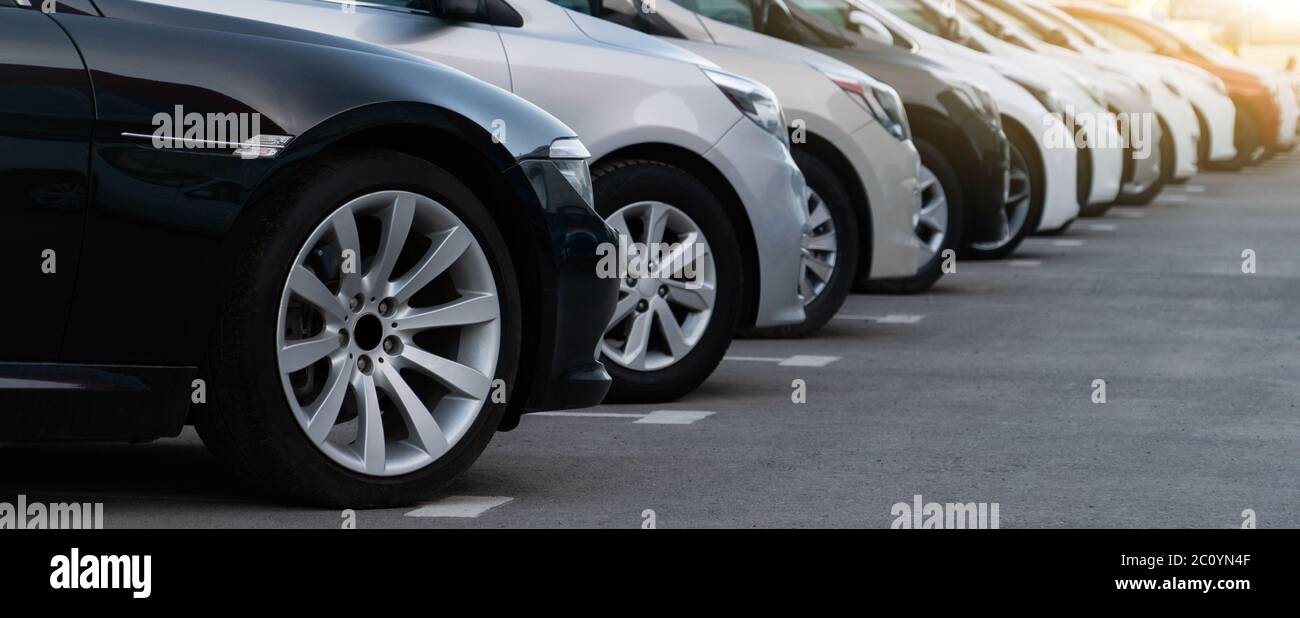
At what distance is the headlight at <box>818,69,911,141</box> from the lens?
1008 cm

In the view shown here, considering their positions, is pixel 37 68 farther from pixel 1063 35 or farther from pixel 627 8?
pixel 1063 35

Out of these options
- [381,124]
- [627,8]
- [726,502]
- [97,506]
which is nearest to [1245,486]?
[726,502]

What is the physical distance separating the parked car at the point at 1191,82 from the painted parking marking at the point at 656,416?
11664 millimetres

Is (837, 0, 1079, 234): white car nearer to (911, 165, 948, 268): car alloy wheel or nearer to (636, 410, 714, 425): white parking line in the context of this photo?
(911, 165, 948, 268): car alloy wheel

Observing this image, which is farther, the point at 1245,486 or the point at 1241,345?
the point at 1241,345

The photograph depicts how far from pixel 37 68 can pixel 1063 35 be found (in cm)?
1451

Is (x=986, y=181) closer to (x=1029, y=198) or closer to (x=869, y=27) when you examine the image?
(x=869, y=27)

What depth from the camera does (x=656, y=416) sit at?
24.1 feet

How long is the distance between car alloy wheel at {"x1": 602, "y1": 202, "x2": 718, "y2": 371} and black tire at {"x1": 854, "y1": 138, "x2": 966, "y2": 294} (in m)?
4.67

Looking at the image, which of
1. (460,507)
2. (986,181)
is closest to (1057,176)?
(986,181)

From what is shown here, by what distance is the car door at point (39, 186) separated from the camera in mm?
4617

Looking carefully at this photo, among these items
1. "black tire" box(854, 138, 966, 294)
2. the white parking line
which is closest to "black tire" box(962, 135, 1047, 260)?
"black tire" box(854, 138, 966, 294)

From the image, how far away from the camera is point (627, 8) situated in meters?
9.06

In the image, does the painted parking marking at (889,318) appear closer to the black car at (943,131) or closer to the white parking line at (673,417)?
the black car at (943,131)
